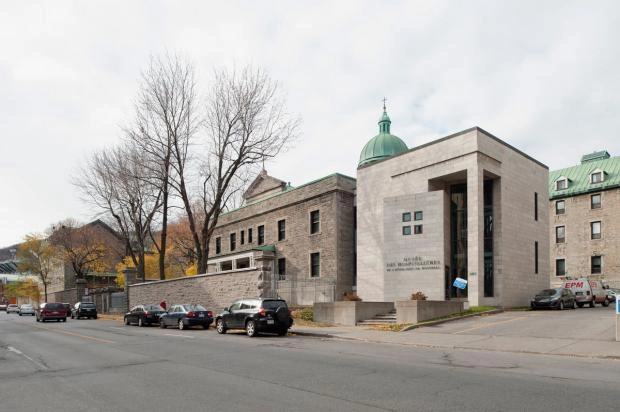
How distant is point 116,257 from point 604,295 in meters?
59.5

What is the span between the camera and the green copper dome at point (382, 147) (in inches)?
1719

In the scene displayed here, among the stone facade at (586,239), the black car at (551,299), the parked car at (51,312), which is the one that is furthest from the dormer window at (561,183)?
the parked car at (51,312)

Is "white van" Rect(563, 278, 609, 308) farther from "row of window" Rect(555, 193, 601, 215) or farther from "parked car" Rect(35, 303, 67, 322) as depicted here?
"parked car" Rect(35, 303, 67, 322)

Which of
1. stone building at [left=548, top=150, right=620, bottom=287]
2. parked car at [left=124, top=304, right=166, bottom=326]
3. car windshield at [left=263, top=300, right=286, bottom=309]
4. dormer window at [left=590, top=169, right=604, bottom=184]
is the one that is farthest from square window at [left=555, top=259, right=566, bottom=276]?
car windshield at [left=263, top=300, right=286, bottom=309]

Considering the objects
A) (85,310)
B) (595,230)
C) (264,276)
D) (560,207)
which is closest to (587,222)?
(595,230)

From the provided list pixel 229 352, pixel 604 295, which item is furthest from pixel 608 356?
pixel 604 295

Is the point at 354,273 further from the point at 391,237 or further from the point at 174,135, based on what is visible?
the point at 174,135

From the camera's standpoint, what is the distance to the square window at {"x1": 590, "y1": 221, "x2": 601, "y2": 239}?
49844mm

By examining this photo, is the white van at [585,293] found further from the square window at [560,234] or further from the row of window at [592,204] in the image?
the square window at [560,234]

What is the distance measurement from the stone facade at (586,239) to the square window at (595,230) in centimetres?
21

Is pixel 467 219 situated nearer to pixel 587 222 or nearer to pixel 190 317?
pixel 190 317

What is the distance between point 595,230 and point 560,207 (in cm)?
468

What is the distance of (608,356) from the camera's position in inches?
484

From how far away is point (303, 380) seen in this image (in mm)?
9234
